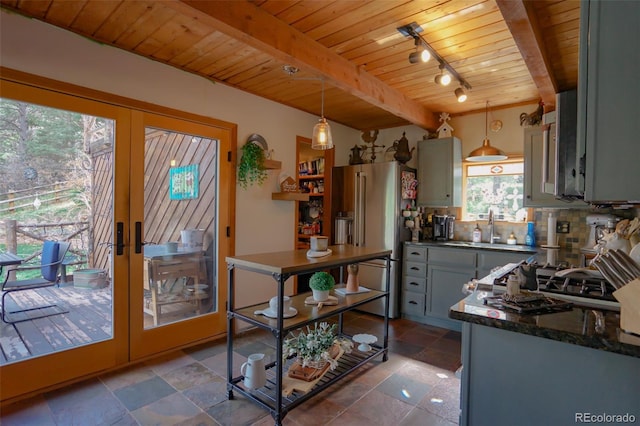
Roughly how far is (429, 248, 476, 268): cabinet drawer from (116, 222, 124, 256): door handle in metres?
3.05

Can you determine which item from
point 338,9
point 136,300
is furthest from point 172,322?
point 338,9

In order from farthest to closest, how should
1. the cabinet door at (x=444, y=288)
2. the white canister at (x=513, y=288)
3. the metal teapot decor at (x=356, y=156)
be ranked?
the metal teapot decor at (x=356, y=156)
the cabinet door at (x=444, y=288)
the white canister at (x=513, y=288)

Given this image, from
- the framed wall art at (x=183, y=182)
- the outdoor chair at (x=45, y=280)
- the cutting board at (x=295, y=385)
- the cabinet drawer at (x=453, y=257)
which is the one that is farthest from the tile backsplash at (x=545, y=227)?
the outdoor chair at (x=45, y=280)

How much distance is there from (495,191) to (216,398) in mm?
3624

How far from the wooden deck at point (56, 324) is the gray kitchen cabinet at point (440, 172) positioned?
11.4 ft

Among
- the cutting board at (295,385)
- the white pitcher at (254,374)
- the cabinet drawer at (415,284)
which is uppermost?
the cabinet drawer at (415,284)

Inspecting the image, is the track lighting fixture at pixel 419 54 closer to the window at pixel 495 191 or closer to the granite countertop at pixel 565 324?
the granite countertop at pixel 565 324

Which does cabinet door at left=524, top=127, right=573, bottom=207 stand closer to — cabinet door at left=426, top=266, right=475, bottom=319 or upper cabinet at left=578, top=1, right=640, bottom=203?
cabinet door at left=426, top=266, right=475, bottom=319

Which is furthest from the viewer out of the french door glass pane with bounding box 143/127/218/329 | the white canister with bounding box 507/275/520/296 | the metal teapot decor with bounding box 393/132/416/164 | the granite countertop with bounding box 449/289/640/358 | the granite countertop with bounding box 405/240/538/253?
the metal teapot decor with bounding box 393/132/416/164

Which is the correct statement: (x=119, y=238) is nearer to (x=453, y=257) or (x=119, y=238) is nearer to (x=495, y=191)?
(x=453, y=257)

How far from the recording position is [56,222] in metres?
2.41

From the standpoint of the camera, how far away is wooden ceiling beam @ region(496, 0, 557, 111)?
67.3 inches

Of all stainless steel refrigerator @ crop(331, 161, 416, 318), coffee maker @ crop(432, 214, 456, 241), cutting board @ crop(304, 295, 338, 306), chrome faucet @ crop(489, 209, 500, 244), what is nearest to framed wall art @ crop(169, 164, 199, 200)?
cutting board @ crop(304, 295, 338, 306)

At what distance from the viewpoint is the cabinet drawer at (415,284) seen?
379 cm
